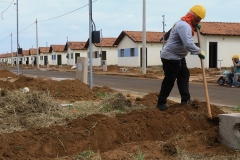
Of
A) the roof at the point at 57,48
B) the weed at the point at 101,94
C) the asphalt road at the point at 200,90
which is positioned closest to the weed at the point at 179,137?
the asphalt road at the point at 200,90

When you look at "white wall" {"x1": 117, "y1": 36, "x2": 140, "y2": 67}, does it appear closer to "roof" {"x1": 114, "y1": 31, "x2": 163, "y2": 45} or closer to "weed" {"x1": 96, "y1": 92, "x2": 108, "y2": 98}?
"roof" {"x1": 114, "y1": 31, "x2": 163, "y2": 45}

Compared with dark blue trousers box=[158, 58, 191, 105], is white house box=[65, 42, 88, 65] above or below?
above

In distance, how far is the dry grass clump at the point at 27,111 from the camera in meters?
5.71

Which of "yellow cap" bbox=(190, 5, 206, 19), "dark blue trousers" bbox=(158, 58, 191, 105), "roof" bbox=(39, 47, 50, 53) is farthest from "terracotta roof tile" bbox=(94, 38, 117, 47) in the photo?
"yellow cap" bbox=(190, 5, 206, 19)

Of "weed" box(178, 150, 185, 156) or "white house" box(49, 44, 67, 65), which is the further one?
"white house" box(49, 44, 67, 65)

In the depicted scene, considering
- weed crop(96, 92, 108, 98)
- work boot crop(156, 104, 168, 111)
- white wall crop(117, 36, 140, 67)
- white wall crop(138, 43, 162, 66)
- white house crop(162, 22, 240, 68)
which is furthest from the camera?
white wall crop(117, 36, 140, 67)

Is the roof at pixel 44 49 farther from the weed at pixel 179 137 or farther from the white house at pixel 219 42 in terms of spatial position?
the weed at pixel 179 137

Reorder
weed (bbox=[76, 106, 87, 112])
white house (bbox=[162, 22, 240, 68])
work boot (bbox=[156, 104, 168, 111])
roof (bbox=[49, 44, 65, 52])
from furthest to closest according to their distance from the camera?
roof (bbox=[49, 44, 65, 52]) → white house (bbox=[162, 22, 240, 68]) → weed (bbox=[76, 106, 87, 112]) → work boot (bbox=[156, 104, 168, 111])

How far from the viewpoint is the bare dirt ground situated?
13.2 ft

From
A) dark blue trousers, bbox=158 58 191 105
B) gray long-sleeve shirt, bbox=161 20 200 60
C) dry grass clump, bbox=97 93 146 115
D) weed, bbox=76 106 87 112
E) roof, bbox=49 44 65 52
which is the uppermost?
roof, bbox=49 44 65 52

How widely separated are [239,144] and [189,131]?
1.06m

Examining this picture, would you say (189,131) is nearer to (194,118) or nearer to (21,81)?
(194,118)

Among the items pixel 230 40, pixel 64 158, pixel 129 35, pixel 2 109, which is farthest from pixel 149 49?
pixel 64 158

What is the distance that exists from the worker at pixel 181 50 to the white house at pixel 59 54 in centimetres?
5630
